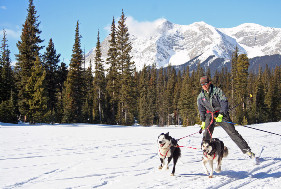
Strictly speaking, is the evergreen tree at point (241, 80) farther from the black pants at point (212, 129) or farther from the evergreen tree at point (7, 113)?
the black pants at point (212, 129)

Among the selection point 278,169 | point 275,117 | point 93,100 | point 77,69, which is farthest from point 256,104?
point 278,169

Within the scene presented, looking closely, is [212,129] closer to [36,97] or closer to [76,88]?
[36,97]

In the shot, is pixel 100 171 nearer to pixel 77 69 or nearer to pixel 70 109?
pixel 70 109

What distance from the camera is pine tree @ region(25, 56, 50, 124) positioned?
84.1ft

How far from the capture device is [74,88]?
36812mm

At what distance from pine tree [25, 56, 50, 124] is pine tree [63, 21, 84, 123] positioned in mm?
7340

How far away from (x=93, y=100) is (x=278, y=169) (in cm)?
5322

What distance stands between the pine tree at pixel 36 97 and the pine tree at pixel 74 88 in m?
7.34

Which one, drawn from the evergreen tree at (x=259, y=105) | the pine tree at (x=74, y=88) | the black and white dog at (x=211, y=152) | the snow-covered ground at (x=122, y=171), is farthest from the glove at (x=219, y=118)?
the evergreen tree at (x=259, y=105)

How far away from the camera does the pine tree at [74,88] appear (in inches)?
1353

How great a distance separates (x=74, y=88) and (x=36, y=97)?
11331mm

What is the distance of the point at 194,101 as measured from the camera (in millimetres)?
62062

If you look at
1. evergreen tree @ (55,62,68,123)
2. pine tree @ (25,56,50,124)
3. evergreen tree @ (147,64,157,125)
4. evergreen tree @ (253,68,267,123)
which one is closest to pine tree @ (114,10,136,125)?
evergreen tree @ (55,62,68,123)

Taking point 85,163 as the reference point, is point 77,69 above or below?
above
